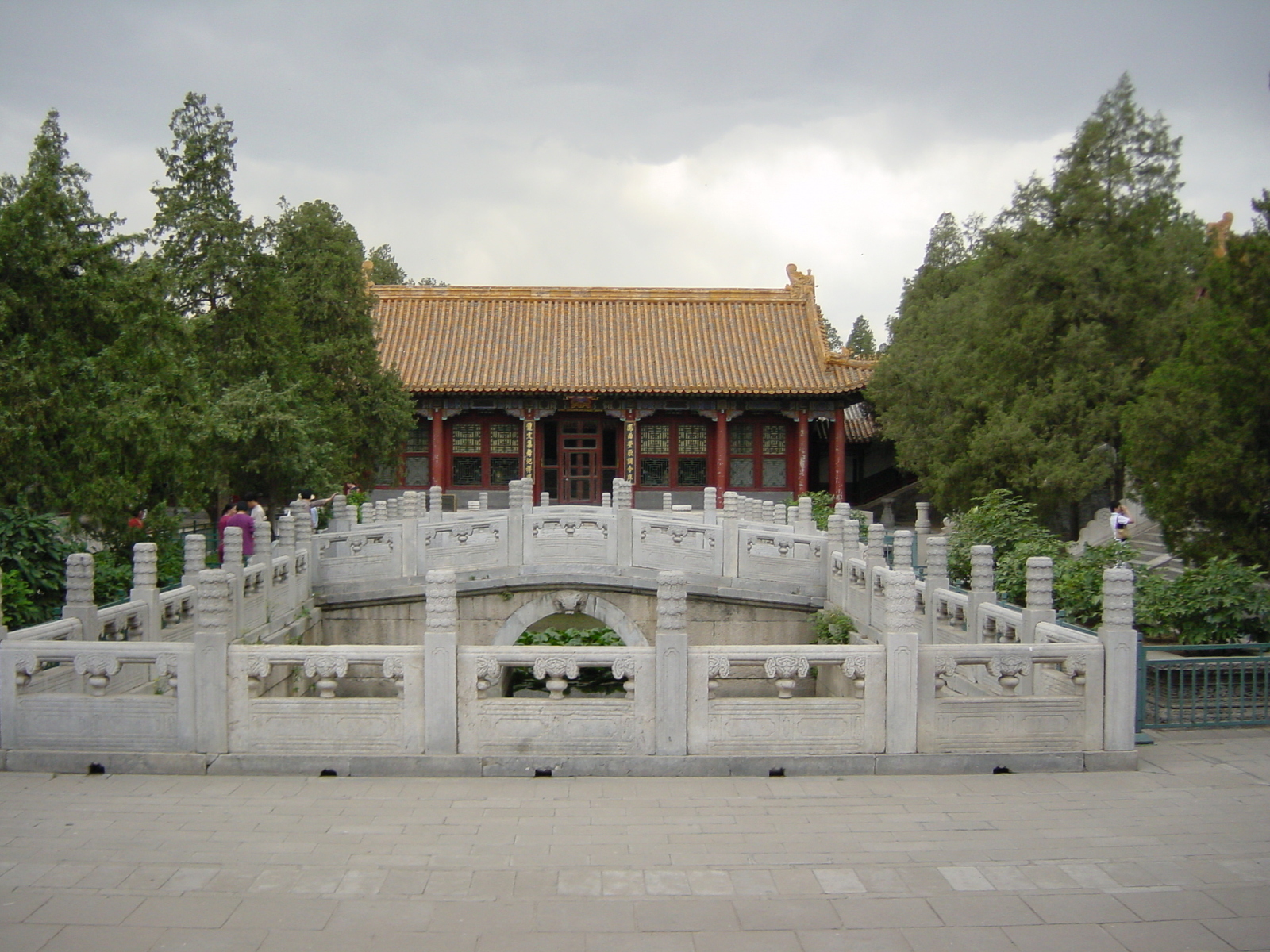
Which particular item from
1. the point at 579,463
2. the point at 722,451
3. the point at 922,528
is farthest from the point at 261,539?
the point at 722,451

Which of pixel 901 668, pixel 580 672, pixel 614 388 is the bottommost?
pixel 580 672

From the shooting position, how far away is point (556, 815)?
5.41 m

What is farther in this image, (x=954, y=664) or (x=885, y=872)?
(x=954, y=664)

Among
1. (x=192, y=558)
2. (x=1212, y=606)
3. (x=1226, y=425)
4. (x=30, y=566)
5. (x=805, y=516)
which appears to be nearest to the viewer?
(x=1212, y=606)

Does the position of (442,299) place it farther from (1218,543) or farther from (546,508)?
(1218,543)

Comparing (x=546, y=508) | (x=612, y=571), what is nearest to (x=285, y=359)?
(x=546, y=508)

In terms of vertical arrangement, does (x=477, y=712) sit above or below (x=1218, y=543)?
below

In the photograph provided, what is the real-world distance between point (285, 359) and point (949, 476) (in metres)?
10.7

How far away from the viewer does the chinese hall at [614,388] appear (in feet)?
81.3

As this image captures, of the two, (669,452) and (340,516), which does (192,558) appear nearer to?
(340,516)

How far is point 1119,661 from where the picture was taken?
6121mm

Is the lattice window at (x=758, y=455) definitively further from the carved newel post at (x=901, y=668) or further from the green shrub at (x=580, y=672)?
the carved newel post at (x=901, y=668)

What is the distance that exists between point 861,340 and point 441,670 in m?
43.7

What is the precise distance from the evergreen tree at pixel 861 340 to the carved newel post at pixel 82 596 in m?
40.4
